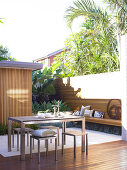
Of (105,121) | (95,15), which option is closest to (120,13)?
(95,15)

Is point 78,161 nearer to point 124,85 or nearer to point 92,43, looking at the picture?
point 124,85

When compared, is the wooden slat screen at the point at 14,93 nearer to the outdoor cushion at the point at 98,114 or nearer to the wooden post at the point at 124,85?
the outdoor cushion at the point at 98,114

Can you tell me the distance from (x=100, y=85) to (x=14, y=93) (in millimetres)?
3118

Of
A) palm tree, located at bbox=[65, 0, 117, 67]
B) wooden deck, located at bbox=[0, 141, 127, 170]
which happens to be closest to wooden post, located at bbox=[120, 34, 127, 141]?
wooden deck, located at bbox=[0, 141, 127, 170]

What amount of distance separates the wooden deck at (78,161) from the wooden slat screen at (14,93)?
10.7ft

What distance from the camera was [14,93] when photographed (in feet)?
28.4

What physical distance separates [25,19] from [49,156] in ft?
63.8

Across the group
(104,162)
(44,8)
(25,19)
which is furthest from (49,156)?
(25,19)

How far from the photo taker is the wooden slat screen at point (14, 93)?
27.7 feet

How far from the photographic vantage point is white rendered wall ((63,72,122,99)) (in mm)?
8859

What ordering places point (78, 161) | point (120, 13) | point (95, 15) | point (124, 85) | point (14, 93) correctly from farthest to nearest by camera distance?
1. point (95, 15)
2. point (120, 13)
3. point (14, 93)
4. point (124, 85)
5. point (78, 161)

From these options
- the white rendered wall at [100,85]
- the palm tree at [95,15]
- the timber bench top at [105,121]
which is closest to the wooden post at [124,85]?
the timber bench top at [105,121]

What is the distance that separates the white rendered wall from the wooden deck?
3377mm

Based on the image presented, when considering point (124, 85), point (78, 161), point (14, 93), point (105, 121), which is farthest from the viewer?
point (14, 93)
